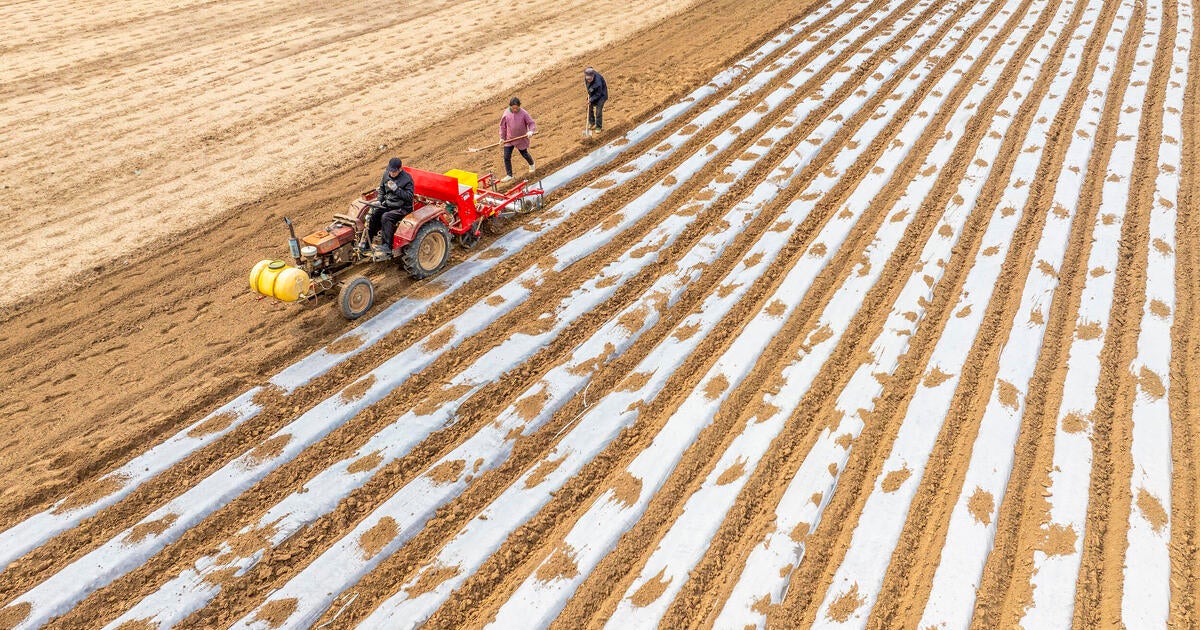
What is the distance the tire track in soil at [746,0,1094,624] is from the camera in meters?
4.54

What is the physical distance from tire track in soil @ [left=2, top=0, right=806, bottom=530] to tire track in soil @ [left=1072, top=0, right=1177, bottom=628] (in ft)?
21.0

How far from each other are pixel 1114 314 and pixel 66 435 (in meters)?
9.53

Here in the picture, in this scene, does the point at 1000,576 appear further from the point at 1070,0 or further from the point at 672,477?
the point at 1070,0

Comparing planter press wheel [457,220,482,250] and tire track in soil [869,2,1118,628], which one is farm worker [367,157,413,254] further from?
tire track in soil [869,2,1118,628]

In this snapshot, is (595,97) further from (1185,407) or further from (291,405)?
(1185,407)

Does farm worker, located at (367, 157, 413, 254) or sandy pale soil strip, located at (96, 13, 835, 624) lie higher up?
farm worker, located at (367, 157, 413, 254)

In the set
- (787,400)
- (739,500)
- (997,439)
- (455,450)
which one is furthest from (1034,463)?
(455,450)

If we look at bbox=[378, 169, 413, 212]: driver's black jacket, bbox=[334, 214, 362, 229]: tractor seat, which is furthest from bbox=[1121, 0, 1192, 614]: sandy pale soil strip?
bbox=[334, 214, 362, 229]: tractor seat

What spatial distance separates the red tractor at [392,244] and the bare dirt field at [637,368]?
0.32 m

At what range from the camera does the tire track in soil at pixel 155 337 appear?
18.6ft

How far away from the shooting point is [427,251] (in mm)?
7594

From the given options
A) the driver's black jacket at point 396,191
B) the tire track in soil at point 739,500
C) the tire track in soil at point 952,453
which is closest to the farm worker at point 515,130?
the driver's black jacket at point 396,191

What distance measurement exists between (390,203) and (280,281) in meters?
1.39

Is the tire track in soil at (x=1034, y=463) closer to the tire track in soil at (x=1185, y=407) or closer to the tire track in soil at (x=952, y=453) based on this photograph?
the tire track in soil at (x=952, y=453)
